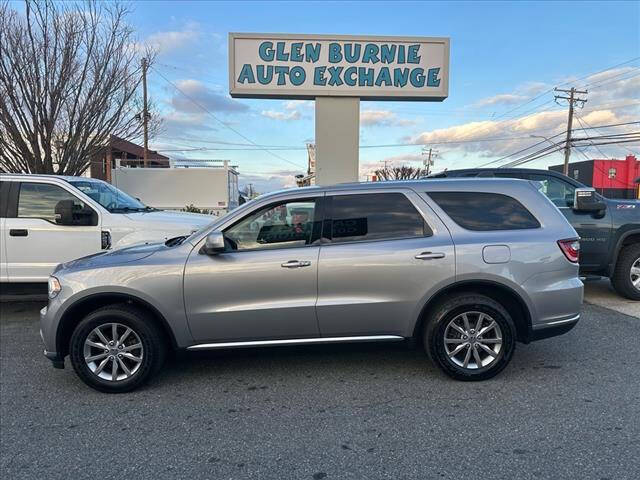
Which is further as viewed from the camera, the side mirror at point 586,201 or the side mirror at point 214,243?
the side mirror at point 586,201

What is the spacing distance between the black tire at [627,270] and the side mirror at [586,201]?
79 centimetres

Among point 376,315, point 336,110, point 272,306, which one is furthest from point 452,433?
point 336,110

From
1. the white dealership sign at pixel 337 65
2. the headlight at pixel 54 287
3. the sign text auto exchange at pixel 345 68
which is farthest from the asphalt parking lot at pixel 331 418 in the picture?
the sign text auto exchange at pixel 345 68

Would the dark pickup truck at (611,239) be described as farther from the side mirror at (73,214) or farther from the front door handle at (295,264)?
the side mirror at (73,214)

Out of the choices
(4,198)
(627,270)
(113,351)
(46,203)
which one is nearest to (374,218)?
(113,351)

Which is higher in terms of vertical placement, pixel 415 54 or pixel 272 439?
pixel 415 54

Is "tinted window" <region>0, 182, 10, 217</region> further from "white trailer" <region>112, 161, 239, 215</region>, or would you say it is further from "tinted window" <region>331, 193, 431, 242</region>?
"white trailer" <region>112, 161, 239, 215</region>

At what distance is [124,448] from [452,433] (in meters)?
2.26

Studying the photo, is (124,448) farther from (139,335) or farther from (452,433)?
(452,433)

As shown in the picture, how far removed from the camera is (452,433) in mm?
3361

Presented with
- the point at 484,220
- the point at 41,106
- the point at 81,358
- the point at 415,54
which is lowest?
the point at 81,358

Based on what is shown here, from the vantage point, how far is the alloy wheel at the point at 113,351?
408cm

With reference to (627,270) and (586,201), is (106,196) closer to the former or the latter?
(586,201)

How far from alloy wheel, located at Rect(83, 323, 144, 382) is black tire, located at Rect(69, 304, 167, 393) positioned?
0.02 meters
